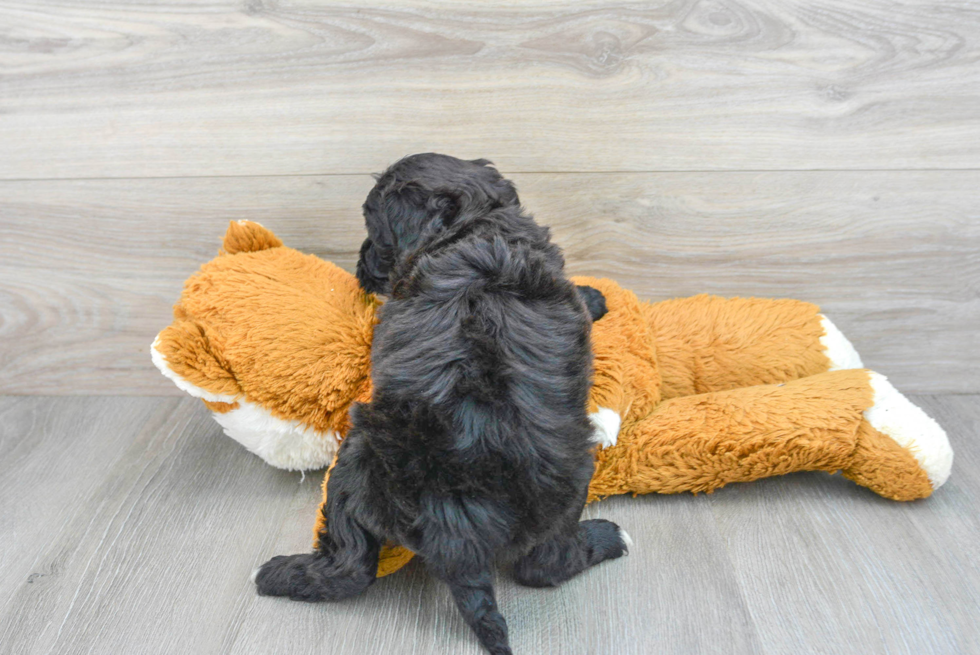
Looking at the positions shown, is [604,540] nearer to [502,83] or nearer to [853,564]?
[853,564]

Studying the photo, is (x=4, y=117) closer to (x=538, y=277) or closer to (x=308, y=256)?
(x=308, y=256)

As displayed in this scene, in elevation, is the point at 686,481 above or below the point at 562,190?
below

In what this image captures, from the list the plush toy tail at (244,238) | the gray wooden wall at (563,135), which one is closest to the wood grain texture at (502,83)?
the gray wooden wall at (563,135)

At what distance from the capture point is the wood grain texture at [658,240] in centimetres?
166

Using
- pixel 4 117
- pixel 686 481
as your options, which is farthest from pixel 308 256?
pixel 686 481

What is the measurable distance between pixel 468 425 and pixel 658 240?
34.3 inches

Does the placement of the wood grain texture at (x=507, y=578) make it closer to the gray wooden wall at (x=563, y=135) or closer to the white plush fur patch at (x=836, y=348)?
the white plush fur patch at (x=836, y=348)

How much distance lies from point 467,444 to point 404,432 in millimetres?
103

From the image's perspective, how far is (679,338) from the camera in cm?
157

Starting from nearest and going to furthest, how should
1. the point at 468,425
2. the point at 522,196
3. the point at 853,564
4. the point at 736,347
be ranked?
the point at 468,425 < the point at 853,564 < the point at 736,347 < the point at 522,196

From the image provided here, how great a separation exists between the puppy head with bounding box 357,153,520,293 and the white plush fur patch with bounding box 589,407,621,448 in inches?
17.3

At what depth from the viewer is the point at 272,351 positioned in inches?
53.8

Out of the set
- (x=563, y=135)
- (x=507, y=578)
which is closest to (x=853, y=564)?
(x=507, y=578)

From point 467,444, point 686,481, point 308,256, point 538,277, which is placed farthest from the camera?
point 308,256
